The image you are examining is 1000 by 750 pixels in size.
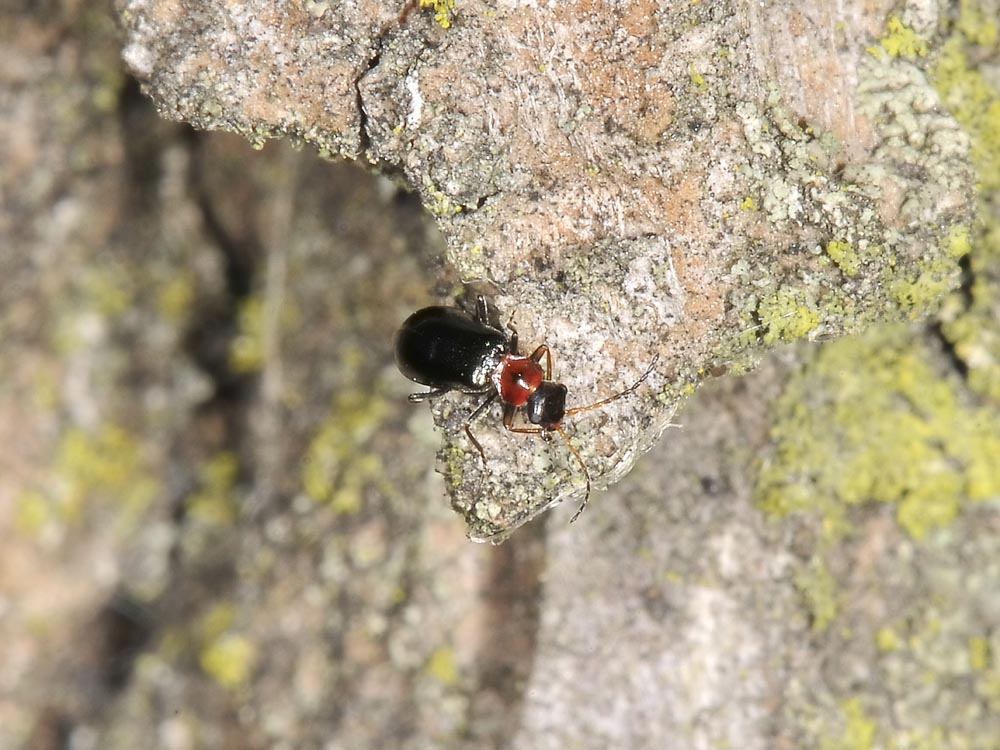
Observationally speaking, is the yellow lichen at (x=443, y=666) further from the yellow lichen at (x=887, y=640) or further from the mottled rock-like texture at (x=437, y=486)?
the yellow lichen at (x=887, y=640)

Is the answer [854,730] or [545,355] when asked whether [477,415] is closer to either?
[545,355]

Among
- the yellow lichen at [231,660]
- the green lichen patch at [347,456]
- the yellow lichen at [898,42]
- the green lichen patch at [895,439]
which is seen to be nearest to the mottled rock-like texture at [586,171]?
the yellow lichen at [898,42]

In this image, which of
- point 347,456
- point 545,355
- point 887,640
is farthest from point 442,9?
point 887,640

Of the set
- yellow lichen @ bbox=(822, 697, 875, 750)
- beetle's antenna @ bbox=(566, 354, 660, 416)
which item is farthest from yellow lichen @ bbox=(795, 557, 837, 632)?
beetle's antenna @ bbox=(566, 354, 660, 416)

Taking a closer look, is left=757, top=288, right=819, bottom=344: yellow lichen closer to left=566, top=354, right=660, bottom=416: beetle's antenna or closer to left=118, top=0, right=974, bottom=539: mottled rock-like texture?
left=118, top=0, right=974, bottom=539: mottled rock-like texture

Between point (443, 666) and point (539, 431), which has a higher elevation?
point (539, 431)

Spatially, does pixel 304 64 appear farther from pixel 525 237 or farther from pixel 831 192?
pixel 831 192

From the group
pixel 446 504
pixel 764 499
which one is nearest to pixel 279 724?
pixel 446 504
